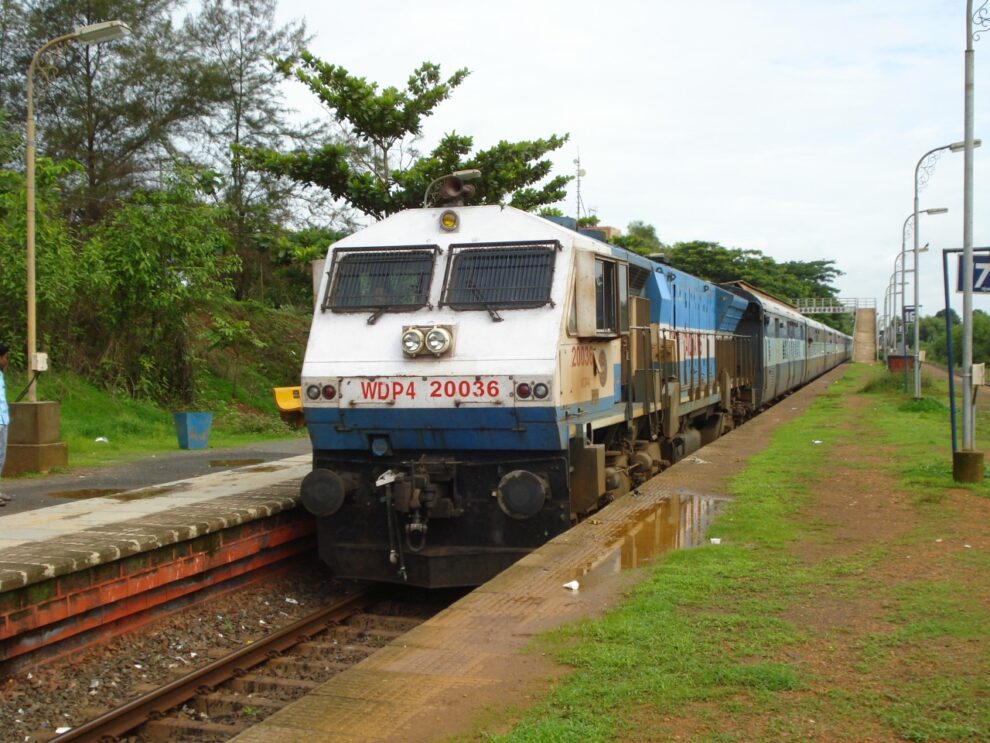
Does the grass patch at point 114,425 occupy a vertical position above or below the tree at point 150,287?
below

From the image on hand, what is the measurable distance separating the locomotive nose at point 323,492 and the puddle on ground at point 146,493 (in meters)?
2.79

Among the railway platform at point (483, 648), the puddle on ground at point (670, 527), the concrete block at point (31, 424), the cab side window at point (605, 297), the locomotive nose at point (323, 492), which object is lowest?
the railway platform at point (483, 648)

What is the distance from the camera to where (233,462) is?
46.1ft

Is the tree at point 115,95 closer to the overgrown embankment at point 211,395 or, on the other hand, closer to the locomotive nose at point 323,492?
the overgrown embankment at point 211,395

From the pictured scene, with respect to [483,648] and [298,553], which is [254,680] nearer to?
[483,648]

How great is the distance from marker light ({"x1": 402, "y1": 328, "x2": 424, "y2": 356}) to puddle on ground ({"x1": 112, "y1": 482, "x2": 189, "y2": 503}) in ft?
13.2

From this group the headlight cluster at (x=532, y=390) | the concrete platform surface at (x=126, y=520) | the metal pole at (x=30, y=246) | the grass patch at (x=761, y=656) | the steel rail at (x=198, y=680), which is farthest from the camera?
the metal pole at (x=30, y=246)

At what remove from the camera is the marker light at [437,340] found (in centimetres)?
800

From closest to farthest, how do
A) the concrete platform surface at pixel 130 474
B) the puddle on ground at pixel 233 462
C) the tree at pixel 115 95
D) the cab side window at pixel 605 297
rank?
the cab side window at pixel 605 297
the concrete platform surface at pixel 130 474
the puddle on ground at pixel 233 462
the tree at pixel 115 95

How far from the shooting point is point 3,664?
21.9 feet

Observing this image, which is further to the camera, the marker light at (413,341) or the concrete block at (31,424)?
the concrete block at (31,424)

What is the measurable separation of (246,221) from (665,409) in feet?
61.2

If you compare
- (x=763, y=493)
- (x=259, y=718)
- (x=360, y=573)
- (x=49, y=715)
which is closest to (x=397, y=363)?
(x=360, y=573)

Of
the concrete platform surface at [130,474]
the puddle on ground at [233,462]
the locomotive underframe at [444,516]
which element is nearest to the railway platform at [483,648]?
the locomotive underframe at [444,516]
